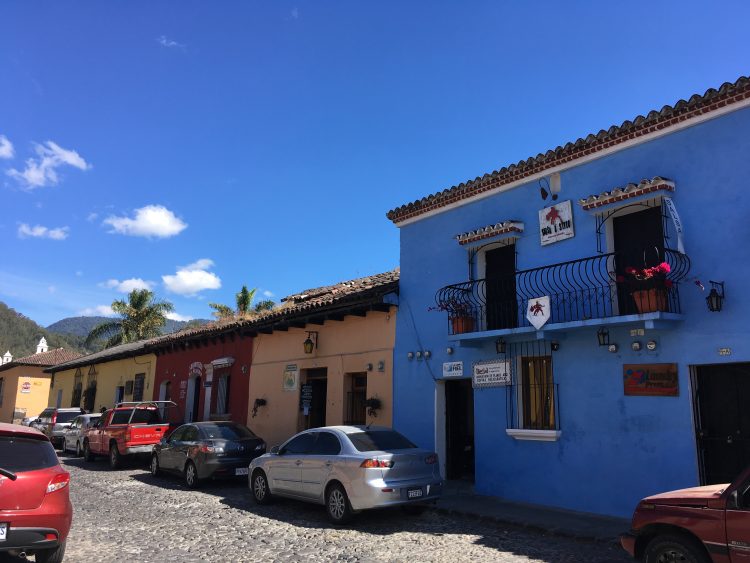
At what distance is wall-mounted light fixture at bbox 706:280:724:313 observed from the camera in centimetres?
815

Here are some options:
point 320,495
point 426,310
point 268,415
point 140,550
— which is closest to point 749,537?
point 320,495

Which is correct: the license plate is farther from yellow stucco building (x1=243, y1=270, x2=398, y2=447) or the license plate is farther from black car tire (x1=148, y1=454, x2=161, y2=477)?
black car tire (x1=148, y1=454, x2=161, y2=477)

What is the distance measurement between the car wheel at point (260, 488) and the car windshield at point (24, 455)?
191 inches

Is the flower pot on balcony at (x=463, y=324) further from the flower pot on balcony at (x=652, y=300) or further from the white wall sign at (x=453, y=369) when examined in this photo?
the flower pot on balcony at (x=652, y=300)

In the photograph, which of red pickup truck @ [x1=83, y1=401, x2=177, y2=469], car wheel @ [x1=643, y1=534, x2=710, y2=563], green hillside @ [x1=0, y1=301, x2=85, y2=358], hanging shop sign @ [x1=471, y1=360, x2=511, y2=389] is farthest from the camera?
green hillside @ [x1=0, y1=301, x2=85, y2=358]

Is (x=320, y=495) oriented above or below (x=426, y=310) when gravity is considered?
below

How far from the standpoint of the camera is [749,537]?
472 centimetres

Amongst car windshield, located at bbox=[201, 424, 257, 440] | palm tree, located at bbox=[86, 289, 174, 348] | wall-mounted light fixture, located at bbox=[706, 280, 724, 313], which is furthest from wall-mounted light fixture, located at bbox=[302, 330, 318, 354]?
palm tree, located at bbox=[86, 289, 174, 348]

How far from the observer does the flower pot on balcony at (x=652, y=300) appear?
837cm

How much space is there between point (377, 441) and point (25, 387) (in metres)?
43.8

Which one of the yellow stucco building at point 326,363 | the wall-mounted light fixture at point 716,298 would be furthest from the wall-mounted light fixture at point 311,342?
the wall-mounted light fixture at point 716,298

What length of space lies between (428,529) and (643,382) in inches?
160

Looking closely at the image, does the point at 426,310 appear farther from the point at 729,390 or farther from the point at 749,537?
the point at 749,537

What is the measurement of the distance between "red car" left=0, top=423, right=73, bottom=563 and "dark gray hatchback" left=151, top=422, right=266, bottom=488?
6290mm
